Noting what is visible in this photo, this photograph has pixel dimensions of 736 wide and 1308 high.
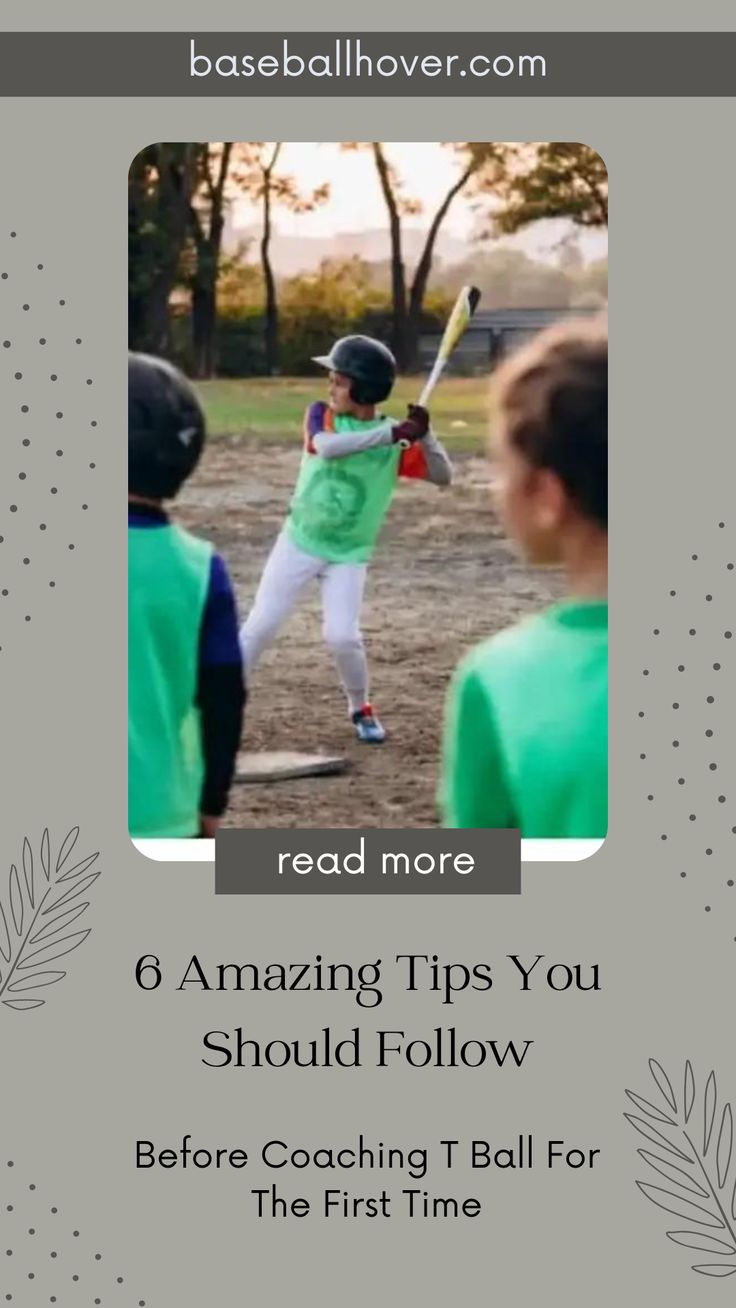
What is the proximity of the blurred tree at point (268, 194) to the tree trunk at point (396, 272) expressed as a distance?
0.42 feet

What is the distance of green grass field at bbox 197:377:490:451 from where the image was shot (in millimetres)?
4129

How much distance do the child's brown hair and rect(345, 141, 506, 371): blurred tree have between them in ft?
1.90

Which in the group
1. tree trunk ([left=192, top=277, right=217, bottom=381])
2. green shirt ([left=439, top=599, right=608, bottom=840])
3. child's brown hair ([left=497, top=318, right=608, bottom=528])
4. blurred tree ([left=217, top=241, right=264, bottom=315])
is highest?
blurred tree ([left=217, top=241, right=264, bottom=315])

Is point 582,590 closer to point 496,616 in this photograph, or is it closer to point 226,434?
point 496,616

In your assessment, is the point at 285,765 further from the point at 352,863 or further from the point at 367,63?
the point at 367,63

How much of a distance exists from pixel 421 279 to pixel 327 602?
0.94 metres

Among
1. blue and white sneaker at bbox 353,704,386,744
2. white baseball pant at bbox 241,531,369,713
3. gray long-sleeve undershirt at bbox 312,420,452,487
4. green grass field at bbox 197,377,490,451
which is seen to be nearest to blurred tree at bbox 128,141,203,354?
green grass field at bbox 197,377,490,451

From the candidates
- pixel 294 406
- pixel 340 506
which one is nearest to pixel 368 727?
pixel 340 506

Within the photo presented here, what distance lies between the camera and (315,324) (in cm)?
432

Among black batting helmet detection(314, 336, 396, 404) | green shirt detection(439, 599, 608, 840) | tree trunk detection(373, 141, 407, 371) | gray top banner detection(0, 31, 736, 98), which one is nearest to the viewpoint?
green shirt detection(439, 599, 608, 840)

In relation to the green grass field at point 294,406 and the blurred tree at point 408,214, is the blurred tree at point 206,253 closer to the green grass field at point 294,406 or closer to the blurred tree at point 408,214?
the green grass field at point 294,406

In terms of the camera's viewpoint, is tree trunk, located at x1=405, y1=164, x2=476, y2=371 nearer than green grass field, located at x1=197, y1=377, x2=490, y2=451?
Yes

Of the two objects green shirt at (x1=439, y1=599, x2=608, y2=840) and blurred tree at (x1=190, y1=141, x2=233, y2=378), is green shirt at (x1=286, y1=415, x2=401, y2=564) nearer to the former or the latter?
blurred tree at (x1=190, y1=141, x2=233, y2=378)

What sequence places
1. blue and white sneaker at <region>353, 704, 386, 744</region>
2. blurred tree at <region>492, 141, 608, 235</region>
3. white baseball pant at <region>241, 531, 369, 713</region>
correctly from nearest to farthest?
blurred tree at <region>492, 141, 608, 235</region> < white baseball pant at <region>241, 531, 369, 713</region> < blue and white sneaker at <region>353, 704, 386, 744</region>
